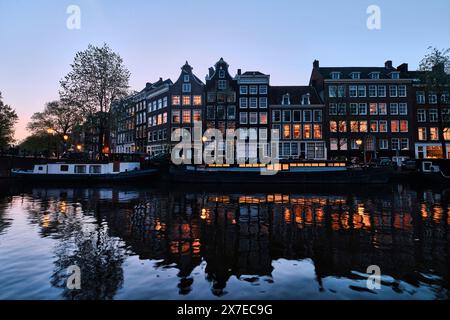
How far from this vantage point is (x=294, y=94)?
55125mm

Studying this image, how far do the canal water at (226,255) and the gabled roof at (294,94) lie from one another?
41.9 meters

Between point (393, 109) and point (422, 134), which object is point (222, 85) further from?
point (422, 134)

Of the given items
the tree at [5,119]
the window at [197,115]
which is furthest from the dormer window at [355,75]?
the tree at [5,119]

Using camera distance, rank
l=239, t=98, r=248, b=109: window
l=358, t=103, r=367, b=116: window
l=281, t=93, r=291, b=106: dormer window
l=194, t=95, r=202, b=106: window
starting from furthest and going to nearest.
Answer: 1. l=358, t=103, r=367, b=116: window
2. l=194, t=95, r=202, b=106: window
3. l=281, t=93, r=291, b=106: dormer window
4. l=239, t=98, r=248, b=109: window

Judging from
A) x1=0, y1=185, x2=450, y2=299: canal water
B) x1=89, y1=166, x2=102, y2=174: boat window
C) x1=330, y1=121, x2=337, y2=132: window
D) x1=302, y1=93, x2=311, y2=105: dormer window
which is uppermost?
x1=302, y1=93, x2=311, y2=105: dormer window

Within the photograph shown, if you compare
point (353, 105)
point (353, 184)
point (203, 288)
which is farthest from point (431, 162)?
point (203, 288)

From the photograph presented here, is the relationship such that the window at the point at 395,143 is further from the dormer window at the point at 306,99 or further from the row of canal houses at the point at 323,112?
the dormer window at the point at 306,99

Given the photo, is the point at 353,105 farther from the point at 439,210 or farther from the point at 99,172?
the point at 99,172

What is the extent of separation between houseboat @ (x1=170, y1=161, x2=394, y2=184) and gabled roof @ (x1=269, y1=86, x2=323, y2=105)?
71.8ft

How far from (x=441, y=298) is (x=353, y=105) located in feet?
182

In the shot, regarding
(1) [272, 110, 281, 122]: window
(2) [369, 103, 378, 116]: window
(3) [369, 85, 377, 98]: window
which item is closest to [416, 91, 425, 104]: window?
(3) [369, 85, 377, 98]: window

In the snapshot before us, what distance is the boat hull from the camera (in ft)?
113

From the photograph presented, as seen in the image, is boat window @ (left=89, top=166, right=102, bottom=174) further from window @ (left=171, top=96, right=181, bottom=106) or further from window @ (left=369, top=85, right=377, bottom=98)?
window @ (left=369, top=85, right=377, bottom=98)

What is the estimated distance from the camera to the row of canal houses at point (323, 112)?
5241 centimetres
